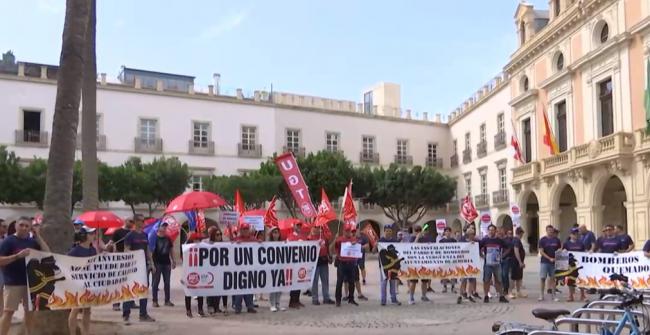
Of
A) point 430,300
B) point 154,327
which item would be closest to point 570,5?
point 430,300

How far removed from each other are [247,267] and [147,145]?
104 feet

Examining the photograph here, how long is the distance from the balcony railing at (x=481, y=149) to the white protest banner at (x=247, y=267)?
107ft

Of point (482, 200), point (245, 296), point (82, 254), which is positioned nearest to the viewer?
point (82, 254)

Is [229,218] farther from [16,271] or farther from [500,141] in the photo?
[500,141]

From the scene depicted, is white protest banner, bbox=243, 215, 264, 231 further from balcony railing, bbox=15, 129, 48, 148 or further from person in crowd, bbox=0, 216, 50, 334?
balcony railing, bbox=15, 129, 48, 148

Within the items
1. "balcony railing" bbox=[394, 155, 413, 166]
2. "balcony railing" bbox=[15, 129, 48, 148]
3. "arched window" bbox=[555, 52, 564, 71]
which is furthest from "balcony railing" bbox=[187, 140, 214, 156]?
"arched window" bbox=[555, 52, 564, 71]

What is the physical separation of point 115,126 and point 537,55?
25011mm

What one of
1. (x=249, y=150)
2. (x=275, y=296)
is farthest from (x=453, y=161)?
(x=275, y=296)

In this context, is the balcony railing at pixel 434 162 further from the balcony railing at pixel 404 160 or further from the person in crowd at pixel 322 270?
the person in crowd at pixel 322 270

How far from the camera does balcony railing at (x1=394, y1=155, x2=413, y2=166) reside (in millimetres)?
50844

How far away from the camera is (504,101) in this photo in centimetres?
4081

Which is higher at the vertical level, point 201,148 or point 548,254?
point 201,148

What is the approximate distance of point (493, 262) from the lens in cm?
1477

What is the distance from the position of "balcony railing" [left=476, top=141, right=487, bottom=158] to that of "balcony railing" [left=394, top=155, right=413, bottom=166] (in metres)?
6.53
